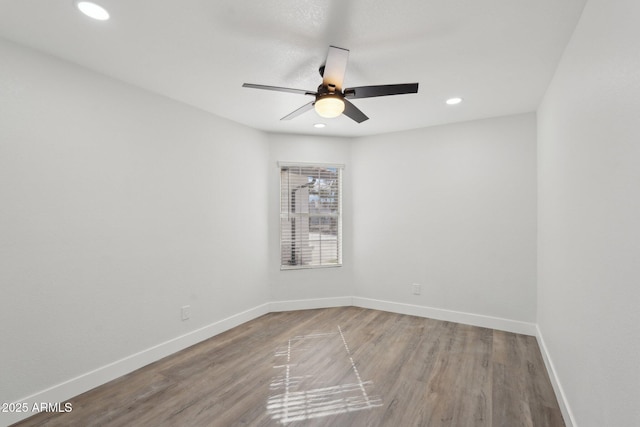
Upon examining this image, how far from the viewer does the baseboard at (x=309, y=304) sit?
→ 169 inches

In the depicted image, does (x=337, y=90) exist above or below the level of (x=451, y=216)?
above

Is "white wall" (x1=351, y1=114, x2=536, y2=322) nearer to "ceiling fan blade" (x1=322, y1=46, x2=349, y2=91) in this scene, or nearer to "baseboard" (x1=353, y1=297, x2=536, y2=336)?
"baseboard" (x1=353, y1=297, x2=536, y2=336)

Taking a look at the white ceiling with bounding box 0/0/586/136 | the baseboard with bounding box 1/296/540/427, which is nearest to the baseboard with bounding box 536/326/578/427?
the baseboard with bounding box 1/296/540/427

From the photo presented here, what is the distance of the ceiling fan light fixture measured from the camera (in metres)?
2.07

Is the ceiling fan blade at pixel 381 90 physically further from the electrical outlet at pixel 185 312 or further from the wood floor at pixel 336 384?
the electrical outlet at pixel 185 312

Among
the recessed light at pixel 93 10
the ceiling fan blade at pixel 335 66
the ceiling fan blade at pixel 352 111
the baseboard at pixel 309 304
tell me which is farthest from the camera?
the baseboard at pixel 309 304

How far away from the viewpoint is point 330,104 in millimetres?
2090

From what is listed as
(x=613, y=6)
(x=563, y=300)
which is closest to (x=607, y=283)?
(x=563, y=300)

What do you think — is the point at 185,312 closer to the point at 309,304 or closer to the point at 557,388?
the point at 309,304

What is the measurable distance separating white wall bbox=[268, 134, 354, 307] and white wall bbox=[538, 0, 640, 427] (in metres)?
2.62

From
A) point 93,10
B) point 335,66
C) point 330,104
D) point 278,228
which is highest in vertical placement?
point 93,10

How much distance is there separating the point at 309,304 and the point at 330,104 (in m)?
3.10

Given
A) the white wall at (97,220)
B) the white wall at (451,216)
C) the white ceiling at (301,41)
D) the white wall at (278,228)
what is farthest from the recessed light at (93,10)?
the white wall at (451,216)

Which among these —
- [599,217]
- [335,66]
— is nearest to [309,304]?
[335,66]
